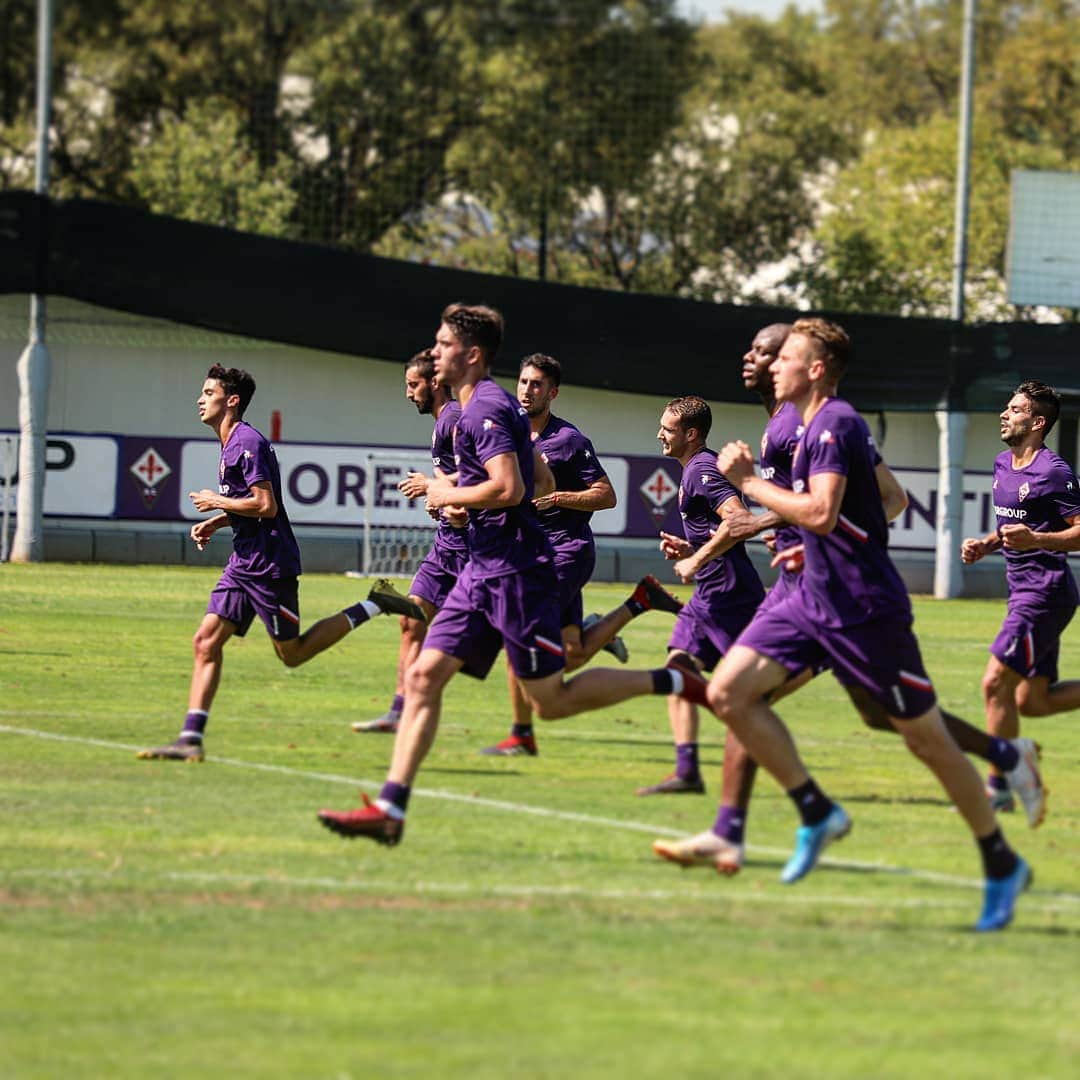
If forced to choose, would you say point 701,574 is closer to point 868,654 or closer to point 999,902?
point 868,654

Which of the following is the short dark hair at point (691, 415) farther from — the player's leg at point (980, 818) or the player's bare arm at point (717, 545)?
the player's leg at point (980, 818)

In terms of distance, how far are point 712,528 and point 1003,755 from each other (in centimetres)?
316

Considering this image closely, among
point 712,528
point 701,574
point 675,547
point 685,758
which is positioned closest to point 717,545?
point 675,547

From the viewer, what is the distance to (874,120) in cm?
6956

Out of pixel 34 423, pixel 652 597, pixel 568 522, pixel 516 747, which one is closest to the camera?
pixel 516 747

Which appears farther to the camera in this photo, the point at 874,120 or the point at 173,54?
the point at 874,120

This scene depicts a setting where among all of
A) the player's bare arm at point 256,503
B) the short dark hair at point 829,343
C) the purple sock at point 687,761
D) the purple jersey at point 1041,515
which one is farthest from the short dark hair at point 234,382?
the short dark hair at point 829,343

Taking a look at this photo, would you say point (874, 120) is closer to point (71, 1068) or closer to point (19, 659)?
point (19, 659)

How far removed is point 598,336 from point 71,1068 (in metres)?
28.2

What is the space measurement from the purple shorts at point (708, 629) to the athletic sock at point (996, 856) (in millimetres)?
3536

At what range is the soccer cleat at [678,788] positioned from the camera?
1004cm

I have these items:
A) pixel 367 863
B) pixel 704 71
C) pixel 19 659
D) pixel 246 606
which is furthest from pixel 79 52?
pixel 367 863

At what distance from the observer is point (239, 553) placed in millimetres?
11148

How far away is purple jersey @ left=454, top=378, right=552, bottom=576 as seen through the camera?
863 cm
